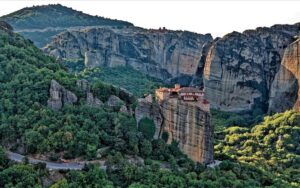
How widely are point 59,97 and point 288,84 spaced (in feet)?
160

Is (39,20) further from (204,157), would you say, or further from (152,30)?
(204,157)

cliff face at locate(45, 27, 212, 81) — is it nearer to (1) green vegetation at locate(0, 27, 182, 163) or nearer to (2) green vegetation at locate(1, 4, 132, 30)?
(2) green vegetation at locate(1, 4, 132, 30)

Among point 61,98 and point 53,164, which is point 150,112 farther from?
→ point 53,164

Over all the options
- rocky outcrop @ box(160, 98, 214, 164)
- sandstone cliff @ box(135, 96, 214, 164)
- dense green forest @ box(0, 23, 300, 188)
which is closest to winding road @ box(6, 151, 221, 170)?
dense green forest @ box(0, 23, 300, 188)

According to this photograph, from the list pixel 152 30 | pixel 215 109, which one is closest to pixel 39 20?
pixel 152 30

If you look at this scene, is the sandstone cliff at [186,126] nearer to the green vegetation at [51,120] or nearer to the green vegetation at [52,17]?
the green vegetation at [51,120]

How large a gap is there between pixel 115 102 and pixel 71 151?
942cm

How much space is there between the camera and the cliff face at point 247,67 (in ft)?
346

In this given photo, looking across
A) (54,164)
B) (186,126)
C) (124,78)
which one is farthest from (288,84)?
(54,164)

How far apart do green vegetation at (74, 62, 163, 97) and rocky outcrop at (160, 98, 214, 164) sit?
41.5 metres

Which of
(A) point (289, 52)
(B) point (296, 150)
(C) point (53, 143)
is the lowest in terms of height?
(B) point (296, 150)

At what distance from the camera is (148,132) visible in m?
64.9

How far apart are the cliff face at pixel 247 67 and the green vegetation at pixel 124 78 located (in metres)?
12.2

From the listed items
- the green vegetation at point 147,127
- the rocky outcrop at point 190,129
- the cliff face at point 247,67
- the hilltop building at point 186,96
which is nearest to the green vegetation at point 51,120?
the green vegetation at point 147,127
